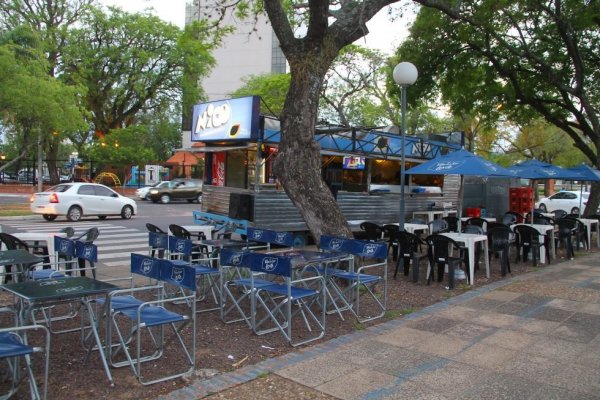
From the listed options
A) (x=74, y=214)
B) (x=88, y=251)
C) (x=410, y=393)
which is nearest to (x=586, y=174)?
(x=410, y=393)

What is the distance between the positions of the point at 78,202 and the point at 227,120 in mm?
9155

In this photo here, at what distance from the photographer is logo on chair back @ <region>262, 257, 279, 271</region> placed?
211 inches

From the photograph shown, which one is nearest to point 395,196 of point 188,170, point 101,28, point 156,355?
point 156,355

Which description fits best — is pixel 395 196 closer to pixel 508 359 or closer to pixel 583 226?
pixel 583 226

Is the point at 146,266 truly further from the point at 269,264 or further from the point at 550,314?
the point at 550,314

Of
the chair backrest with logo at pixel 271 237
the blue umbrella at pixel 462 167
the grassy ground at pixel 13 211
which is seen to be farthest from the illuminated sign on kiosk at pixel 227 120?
the grassy ground at pixel 13 211

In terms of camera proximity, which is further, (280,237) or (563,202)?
(563,202)

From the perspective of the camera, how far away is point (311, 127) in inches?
282

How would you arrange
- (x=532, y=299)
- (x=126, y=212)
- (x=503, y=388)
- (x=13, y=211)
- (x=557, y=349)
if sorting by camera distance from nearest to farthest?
(x=503, y=388) < (x=557, y=349) < (x=532, y=299) < (x=126, y=212) < (x=13, y=211)

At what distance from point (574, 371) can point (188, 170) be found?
143 feet

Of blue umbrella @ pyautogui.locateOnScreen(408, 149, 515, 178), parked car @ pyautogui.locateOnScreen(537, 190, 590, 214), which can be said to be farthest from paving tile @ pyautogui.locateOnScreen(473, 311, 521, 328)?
parked car @ pyautogui.locateOnScreen(537, 190, 590, 214)

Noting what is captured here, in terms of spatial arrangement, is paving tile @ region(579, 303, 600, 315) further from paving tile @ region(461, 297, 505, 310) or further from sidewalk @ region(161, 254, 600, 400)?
paving tile @ region(461, 297, 505, 310)

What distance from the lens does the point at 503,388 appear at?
428 cm

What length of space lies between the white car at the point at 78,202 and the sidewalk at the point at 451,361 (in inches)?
593
